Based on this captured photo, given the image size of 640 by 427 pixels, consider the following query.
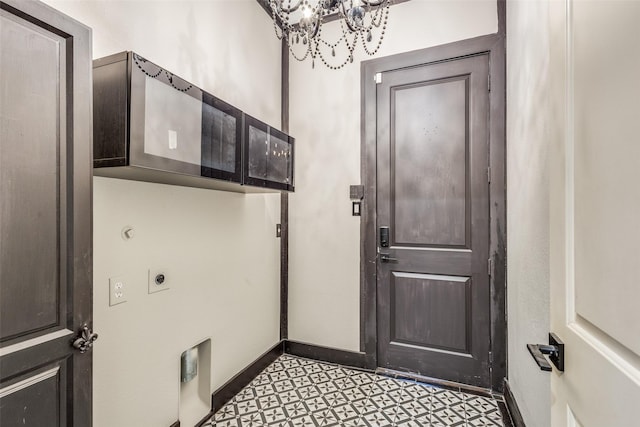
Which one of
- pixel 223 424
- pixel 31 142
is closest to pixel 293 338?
pixel 223 424

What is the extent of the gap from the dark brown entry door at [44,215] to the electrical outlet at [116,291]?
0.46m

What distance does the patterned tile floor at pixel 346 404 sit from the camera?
6.54ft

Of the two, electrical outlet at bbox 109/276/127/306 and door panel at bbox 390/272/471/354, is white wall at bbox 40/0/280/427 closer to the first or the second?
electrical outlet at bbox 109/276/127/306

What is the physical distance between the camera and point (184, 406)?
1922 mm

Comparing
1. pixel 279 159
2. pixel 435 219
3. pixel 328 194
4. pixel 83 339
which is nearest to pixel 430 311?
pixel 435 219

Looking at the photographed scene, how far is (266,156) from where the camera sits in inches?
79.7

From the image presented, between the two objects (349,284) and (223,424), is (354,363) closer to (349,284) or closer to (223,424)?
(349,284)

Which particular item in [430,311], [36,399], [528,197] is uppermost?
[528,197]

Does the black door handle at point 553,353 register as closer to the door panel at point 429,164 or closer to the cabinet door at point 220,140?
the cabinet door at point 220,140

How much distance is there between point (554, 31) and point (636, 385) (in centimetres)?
87

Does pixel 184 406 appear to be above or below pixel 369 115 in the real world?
below

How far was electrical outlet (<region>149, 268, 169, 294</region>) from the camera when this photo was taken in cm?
166

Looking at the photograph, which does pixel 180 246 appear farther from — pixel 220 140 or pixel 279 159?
pixel 279 159

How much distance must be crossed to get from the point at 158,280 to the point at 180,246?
0.23m
